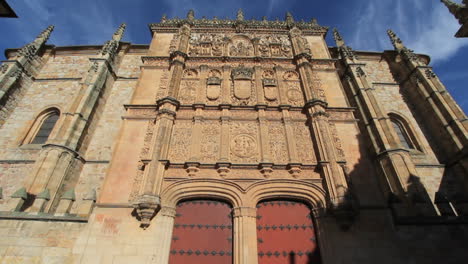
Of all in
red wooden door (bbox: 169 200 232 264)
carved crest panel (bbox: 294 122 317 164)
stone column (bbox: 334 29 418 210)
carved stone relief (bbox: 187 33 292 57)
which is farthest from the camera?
carved stone relief (bbox: 187 33 292 57)

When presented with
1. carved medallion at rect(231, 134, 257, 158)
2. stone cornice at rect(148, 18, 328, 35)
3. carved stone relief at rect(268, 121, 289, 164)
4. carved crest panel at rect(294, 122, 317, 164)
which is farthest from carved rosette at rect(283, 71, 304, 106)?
stone cornice at rect(148, 18, 328, 35)

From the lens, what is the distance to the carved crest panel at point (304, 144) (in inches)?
320

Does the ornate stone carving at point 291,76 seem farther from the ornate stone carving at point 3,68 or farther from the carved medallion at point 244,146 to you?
the ornate stone carving at point 3,68

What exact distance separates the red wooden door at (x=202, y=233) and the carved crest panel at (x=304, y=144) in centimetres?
322

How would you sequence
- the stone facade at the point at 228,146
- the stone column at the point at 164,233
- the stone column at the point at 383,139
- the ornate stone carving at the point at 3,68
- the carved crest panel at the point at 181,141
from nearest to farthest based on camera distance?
1. the stone column at the point at 164,233
2. the stone facade at the point at 228,146
3. the carved crest panel at the point at 181,141
4. the stone column at the point at 383,139
5. the ornate stone carving at the point at 3,68

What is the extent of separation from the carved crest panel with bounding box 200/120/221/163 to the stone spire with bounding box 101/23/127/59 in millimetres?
7958

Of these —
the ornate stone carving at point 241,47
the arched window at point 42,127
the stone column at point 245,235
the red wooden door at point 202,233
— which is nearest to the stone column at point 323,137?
the stone column at point 245,235

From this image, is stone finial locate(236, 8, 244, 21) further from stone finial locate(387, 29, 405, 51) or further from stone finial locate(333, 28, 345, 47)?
stone finial locate(387, 29, 405, 51)

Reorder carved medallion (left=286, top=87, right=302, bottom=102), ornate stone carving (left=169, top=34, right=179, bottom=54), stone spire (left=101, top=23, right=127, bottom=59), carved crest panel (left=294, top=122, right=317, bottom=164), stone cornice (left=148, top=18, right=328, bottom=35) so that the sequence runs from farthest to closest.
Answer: stone cornice (left=148, top=18, right=328, bottom=35), stone spire (left=101, top=23, right=127, bottom=59), ornate stone carving (left=169, top=34, right=179, bottom=54), carved medallion (left=286, top=87, right=302, bottom=102), carved crest panel (left=294, top=122, right=317, bottom=164)

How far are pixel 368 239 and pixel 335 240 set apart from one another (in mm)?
899

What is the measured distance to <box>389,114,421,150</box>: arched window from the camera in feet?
38.6

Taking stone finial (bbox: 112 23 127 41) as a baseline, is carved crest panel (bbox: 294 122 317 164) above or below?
below

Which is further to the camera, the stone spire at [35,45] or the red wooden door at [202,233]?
the stone spire at [35,45]

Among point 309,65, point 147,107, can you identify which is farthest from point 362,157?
point 147,107
